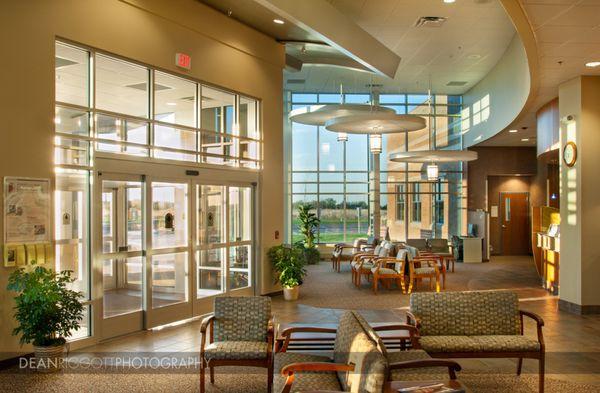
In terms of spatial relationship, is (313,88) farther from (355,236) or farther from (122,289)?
(122,289)

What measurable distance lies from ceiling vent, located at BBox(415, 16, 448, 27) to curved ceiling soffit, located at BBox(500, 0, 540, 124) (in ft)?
6.94

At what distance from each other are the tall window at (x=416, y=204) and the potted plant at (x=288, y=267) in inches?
399

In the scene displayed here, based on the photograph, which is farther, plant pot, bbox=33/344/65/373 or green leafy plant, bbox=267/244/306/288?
green leafy plant, bbox=267/244/306/288

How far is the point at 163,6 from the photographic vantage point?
25.0ft

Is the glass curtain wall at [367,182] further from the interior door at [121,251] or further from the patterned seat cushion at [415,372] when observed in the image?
the patterned seat cushion at [415,372]

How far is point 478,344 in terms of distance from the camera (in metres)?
4.76

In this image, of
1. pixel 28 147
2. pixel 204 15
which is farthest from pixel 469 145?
pixel 28 147

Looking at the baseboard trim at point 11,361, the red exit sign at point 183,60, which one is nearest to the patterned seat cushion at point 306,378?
the baseboard trim at point 11,361

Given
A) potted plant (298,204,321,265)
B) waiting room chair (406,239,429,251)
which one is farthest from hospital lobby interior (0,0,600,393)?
potted plant (298,204,321,265)

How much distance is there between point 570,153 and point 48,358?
26.7ft

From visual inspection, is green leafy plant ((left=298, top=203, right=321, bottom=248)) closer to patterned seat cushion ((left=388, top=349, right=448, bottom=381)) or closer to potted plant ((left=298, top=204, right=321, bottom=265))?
potted plant ((left=298, top=204, right=321, bottom=265))

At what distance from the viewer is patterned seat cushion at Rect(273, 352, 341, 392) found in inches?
149

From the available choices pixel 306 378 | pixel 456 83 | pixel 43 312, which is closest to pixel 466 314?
pixel 306 378

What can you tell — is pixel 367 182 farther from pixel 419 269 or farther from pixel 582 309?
Result: pixel 582 309
